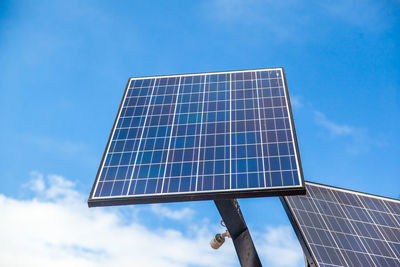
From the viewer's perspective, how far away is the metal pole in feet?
41.8

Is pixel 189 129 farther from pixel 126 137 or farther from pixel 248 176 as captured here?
pixel 248 176

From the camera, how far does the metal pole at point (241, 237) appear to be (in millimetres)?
12750

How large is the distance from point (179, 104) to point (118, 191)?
5324 millimetres

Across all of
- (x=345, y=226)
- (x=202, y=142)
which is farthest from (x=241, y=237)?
(x=345, y=226)

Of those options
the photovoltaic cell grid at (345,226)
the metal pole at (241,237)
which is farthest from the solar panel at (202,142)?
the photovoltaic cell grid at (345,226)

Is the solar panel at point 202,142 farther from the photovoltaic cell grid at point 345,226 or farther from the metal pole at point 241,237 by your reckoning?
the photovoltaic cell grid at point 345,226

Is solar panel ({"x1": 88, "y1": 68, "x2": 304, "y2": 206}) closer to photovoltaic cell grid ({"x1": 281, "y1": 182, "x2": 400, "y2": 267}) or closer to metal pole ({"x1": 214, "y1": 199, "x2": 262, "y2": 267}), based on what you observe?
metal pole ({"x1": 214, "y1": 199, "x2": 262, "y2": 267})

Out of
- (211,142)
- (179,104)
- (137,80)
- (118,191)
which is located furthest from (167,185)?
(137,80)

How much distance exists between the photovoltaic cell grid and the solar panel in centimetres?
418

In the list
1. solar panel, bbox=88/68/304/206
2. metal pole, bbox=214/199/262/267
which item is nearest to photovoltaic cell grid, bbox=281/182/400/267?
metal pole, bbox=214/199/262/267

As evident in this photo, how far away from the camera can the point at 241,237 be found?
13.0 m

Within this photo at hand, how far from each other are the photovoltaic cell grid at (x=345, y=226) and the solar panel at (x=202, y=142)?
4.18 metres

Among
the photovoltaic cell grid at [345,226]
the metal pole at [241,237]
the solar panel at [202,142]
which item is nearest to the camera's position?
the solar panel at [202,142]

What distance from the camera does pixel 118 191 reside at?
1160cm
